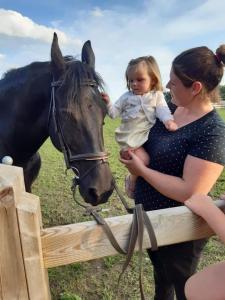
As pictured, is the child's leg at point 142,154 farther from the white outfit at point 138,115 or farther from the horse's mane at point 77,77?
the horse's mane at point 77,77

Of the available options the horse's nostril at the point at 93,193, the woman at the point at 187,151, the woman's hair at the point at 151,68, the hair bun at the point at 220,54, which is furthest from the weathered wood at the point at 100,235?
the woman's hair at the point at 151,68

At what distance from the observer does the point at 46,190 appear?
5512 mm

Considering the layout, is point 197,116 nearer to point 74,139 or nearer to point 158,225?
point 158,225

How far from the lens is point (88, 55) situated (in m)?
2.74

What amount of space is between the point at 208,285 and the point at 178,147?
0.63m

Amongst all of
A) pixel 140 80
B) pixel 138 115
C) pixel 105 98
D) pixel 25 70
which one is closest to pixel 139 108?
pixel 138 115

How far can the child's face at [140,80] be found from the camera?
2.08 m

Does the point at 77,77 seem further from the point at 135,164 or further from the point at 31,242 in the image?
the point at 31,242

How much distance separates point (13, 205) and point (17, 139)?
6.97 ft

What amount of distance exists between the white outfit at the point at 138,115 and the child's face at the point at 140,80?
0.04 metres

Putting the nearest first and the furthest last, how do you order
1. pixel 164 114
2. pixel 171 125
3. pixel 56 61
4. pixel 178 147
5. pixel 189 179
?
pixel 189 179
pixel 178 147
pixel 171 125
pixel 164 114
pixel 56 61

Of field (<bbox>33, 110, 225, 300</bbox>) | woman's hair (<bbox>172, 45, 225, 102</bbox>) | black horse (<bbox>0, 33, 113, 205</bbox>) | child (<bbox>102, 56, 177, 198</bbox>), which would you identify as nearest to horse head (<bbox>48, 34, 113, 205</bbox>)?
black horse (<bbox>0, 33, 113, 205</bbox>)

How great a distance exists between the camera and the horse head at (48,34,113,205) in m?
2.23

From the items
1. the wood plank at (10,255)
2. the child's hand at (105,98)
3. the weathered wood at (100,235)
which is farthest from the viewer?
the child's hand at (105,98)
